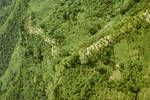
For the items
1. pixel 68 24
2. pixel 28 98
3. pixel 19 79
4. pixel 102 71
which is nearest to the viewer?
pixel 102 71

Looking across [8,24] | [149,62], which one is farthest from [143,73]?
[8,24]

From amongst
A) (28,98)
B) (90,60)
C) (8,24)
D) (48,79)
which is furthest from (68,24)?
(8,24)

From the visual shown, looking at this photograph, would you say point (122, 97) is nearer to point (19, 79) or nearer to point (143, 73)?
point (143, 73)

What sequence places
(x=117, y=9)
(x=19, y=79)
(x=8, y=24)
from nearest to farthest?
1. (x=117, y=9)
2. (x=19, y=79)
3. (x=8, y=24)

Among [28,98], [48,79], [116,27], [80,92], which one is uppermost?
[116,27]

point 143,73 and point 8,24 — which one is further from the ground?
point 143,73

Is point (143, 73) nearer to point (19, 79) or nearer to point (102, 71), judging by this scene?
point (102, 71)

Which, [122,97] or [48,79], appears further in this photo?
[48,79]
